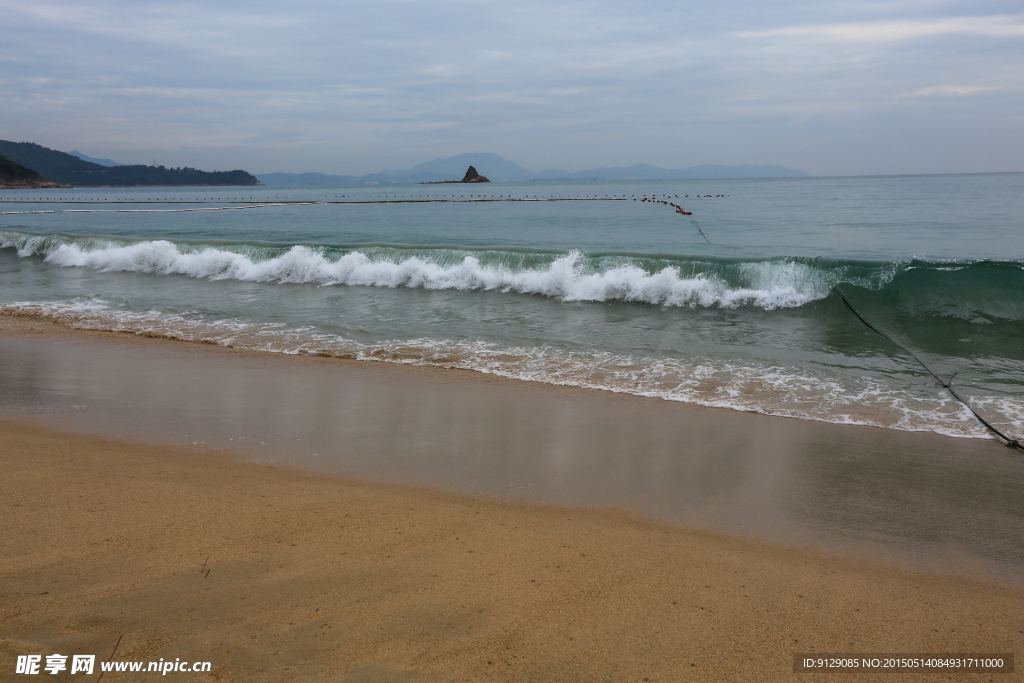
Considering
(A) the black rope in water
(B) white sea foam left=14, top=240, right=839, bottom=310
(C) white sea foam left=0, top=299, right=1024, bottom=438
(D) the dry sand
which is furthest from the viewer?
(B) white sea foam left=14, top=240, right=839, bottom=310

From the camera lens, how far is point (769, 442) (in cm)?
489

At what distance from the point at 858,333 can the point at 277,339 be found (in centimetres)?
890

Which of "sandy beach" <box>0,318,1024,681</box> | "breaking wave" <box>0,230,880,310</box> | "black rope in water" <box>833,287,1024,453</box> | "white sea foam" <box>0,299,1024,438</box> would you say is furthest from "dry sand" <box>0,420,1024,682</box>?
"breaking wave" <box>0,230,880,310</box>

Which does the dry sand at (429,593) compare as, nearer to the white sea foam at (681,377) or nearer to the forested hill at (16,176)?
the white sea foam at (681,377)

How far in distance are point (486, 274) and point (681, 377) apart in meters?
7.50

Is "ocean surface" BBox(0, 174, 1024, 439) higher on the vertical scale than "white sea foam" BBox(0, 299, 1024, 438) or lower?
higher

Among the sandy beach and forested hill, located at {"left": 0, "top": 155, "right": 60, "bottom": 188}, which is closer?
the sandy beach

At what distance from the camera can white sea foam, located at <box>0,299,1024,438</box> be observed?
18.4 ft

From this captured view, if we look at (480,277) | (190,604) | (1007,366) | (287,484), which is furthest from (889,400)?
(480,277)

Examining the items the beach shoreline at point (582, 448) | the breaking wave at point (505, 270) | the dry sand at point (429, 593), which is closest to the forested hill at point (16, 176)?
the breaking wave at point (505, 270)

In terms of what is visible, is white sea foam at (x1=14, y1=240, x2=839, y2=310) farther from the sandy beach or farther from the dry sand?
the dry sand

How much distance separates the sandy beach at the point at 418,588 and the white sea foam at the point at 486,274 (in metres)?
8.23

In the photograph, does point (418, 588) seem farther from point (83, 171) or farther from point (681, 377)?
point (83, 171)

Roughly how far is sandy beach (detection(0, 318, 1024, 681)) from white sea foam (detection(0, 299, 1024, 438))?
94.0 inches
